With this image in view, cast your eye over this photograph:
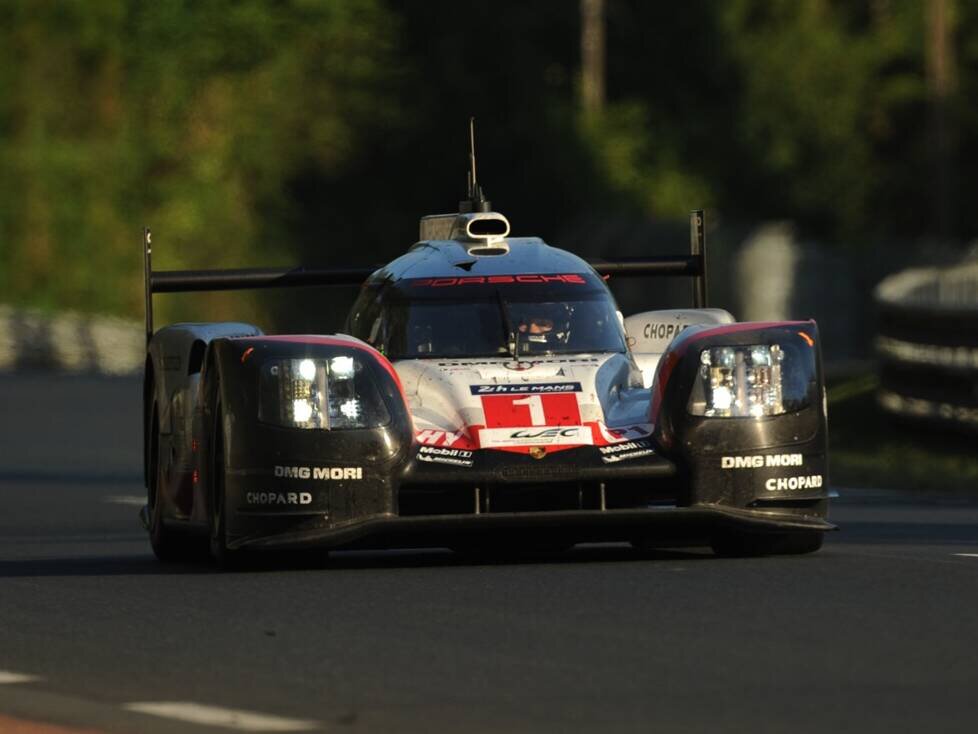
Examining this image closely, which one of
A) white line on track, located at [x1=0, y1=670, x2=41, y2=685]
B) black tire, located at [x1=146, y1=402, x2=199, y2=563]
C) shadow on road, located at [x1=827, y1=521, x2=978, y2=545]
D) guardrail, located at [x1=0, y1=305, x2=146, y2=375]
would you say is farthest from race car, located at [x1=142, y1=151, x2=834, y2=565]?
guardrail, located at [x1=0, y1=305, x2=146, y2=375]

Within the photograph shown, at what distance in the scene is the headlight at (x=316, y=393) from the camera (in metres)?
11.7

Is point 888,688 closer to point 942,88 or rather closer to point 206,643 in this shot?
point 206,643

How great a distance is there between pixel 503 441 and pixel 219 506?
126cm

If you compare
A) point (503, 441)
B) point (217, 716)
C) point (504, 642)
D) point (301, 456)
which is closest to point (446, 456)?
point (503, 441)

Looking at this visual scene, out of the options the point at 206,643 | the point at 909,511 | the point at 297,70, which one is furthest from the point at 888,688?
the point at 297,70

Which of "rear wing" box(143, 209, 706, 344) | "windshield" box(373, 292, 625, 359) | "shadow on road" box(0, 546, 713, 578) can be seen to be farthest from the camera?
"rear wing" box(143, 209, 706, 344)

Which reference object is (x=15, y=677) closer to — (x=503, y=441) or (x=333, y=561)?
(x=503, y=441)

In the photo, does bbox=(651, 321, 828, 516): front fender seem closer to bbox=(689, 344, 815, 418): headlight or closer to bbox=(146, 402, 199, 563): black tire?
bbox=(689, 344, 815, 418): headlight

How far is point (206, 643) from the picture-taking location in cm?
919

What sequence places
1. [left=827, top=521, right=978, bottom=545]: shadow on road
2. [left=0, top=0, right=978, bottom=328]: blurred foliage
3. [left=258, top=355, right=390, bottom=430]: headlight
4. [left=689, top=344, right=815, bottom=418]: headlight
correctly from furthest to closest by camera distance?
[left=0, top=0, right=978, bottom=328]: blurred foliage < [left=827, top=521, right=978, bottom=545]: shadow on road < [left=689, top=344, right=815, bottom=418]: headlight < [left=258, top=355, right=390, bottom=430]: headlight

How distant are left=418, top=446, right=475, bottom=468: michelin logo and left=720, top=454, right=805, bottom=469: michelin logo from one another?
103 cm

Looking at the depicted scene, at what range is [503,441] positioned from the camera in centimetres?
1159

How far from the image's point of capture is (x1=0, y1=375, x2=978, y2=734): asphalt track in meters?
7.50

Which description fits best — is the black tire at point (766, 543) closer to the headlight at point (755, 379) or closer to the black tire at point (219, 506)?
the headlight at point (755, 379)
